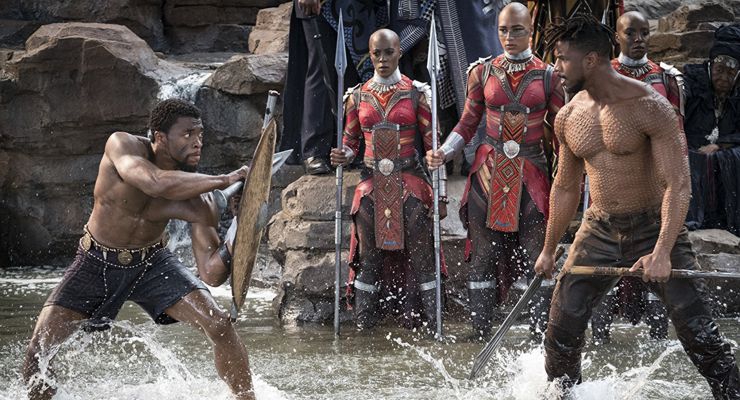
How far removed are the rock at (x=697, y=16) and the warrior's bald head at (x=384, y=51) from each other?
4197 mm

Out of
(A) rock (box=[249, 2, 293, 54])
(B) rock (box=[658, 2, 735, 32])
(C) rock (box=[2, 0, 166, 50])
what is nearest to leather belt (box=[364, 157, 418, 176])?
(B) rock (box=[658, 2, 735, 32])

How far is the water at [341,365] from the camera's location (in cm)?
594

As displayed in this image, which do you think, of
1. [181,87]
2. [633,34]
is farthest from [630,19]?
[181,87]

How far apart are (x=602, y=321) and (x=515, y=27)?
6.13ft

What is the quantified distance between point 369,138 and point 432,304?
1.14m

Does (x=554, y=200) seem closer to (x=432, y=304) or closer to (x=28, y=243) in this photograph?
(x=432, y=304)

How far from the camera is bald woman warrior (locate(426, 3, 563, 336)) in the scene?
7.24m

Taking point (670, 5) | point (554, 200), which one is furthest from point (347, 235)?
point (670, 5)

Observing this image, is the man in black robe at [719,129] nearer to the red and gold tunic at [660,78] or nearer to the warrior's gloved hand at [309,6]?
the red and gold tunic at [660,78]

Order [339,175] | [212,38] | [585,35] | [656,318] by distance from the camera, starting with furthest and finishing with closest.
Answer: [212,38], [339,175], [656,318], [585,35]

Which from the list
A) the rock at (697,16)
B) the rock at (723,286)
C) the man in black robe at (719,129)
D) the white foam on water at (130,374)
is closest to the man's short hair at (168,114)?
the white foam on water at (130,374)

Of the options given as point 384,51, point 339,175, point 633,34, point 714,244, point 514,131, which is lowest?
point 714,244

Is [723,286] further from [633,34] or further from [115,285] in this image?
[115,285]

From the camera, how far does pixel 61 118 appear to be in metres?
11.7
